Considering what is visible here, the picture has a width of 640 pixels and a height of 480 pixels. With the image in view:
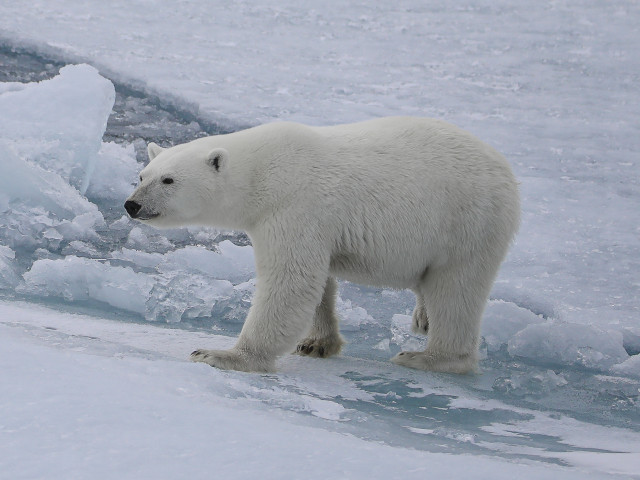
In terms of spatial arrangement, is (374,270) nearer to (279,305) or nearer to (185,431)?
(279,305)

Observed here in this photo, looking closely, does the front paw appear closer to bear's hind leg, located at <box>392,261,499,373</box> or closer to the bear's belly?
the bear's belly

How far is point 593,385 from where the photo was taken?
441 cm

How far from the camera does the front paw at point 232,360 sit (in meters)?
3.79

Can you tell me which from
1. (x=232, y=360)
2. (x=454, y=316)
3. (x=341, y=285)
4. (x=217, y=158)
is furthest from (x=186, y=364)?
(x=341, y=285)

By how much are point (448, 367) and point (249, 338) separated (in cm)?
104

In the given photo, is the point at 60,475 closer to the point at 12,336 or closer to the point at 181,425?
the point at 181,425

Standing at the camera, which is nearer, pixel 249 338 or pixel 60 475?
pixel 60 475

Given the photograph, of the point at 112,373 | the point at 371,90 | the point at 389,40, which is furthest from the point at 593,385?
the point at 389,40

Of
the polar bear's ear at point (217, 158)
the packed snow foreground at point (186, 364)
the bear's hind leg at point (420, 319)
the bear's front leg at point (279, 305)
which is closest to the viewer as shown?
the packed snow foreground at point (186, 364)

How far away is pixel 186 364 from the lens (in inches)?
130

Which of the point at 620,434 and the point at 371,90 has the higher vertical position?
the point at 371,90

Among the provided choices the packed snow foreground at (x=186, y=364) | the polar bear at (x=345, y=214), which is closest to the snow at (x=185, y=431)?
the packed snow foreground at (x=186, y=364)

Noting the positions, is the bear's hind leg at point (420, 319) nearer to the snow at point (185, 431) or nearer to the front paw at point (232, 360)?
the front paw at point (232, 360)

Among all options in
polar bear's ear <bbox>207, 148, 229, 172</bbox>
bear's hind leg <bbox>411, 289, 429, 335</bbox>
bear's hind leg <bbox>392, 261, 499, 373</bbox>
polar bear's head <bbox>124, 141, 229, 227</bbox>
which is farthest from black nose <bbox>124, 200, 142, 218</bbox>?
bear's hind leg <bbox>411, 289, 429, 335</bbox>
